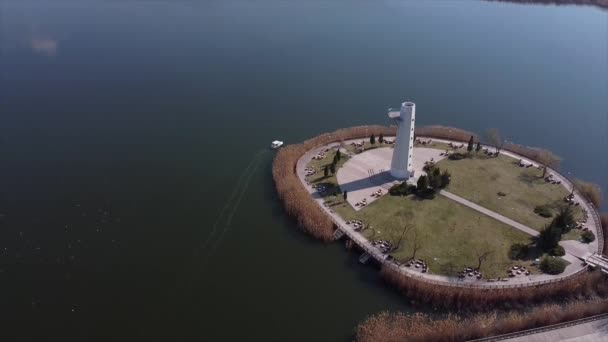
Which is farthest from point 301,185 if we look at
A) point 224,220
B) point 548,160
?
point 548,160

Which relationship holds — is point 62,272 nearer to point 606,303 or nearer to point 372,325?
point 372,325

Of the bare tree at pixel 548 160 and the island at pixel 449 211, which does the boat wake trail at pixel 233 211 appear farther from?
the bare tree at pixel 548 160

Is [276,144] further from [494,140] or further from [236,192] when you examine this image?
[494,140]

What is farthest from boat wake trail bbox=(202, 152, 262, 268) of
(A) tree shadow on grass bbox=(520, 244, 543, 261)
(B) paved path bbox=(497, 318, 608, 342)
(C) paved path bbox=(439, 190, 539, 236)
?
(A) tree shadow on grass bbox=(520, 244, 543, 261)

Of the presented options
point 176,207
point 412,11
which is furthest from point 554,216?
point 412,11

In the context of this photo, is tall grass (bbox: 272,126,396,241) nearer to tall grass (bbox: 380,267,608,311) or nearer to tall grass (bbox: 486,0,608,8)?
tall grass (bbox: 380,267,608,311)
